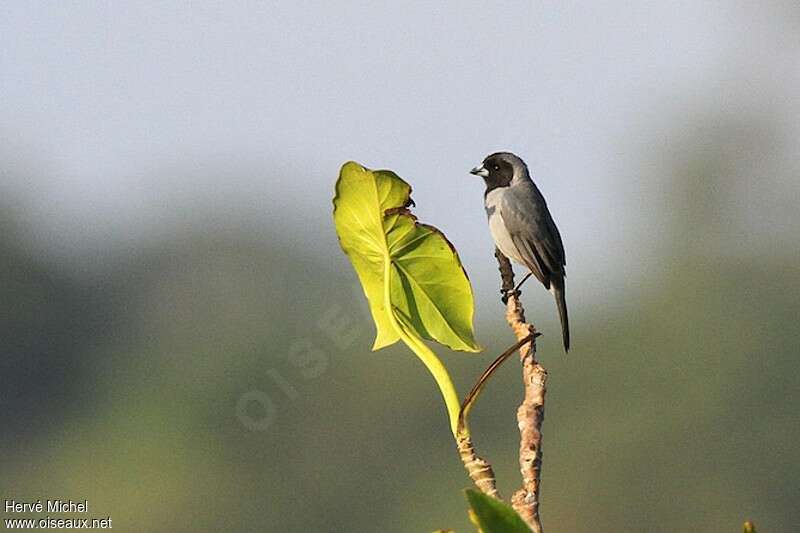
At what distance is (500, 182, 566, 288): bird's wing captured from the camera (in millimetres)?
5457

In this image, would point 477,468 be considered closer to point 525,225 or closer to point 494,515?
point 494,515

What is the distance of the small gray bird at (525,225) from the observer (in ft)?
17.9

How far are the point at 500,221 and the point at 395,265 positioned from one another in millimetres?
3613

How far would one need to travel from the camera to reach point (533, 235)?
17.9ft

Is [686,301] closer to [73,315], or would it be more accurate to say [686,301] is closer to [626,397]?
[626,397]

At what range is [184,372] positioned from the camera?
33.5 m

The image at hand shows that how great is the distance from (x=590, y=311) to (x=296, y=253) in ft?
24.8

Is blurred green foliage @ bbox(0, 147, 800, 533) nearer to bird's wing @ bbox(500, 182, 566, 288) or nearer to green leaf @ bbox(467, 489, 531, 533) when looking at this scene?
bird's wing @ bbox(500, 182, 566, 288)

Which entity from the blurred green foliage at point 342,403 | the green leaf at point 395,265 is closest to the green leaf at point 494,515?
the green leaf at point 395,265

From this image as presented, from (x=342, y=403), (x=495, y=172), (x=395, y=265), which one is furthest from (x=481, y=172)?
(x=342, y=403)

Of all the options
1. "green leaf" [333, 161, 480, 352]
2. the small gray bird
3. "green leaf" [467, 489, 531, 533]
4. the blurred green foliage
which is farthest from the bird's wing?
the blurred green foliage

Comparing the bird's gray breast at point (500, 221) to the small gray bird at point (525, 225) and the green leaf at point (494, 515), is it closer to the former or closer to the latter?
the small gray bird at point (525, 225)

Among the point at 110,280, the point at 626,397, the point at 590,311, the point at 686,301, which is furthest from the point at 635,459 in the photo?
the point at 110,280

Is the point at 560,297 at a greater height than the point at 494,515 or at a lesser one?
lesser
